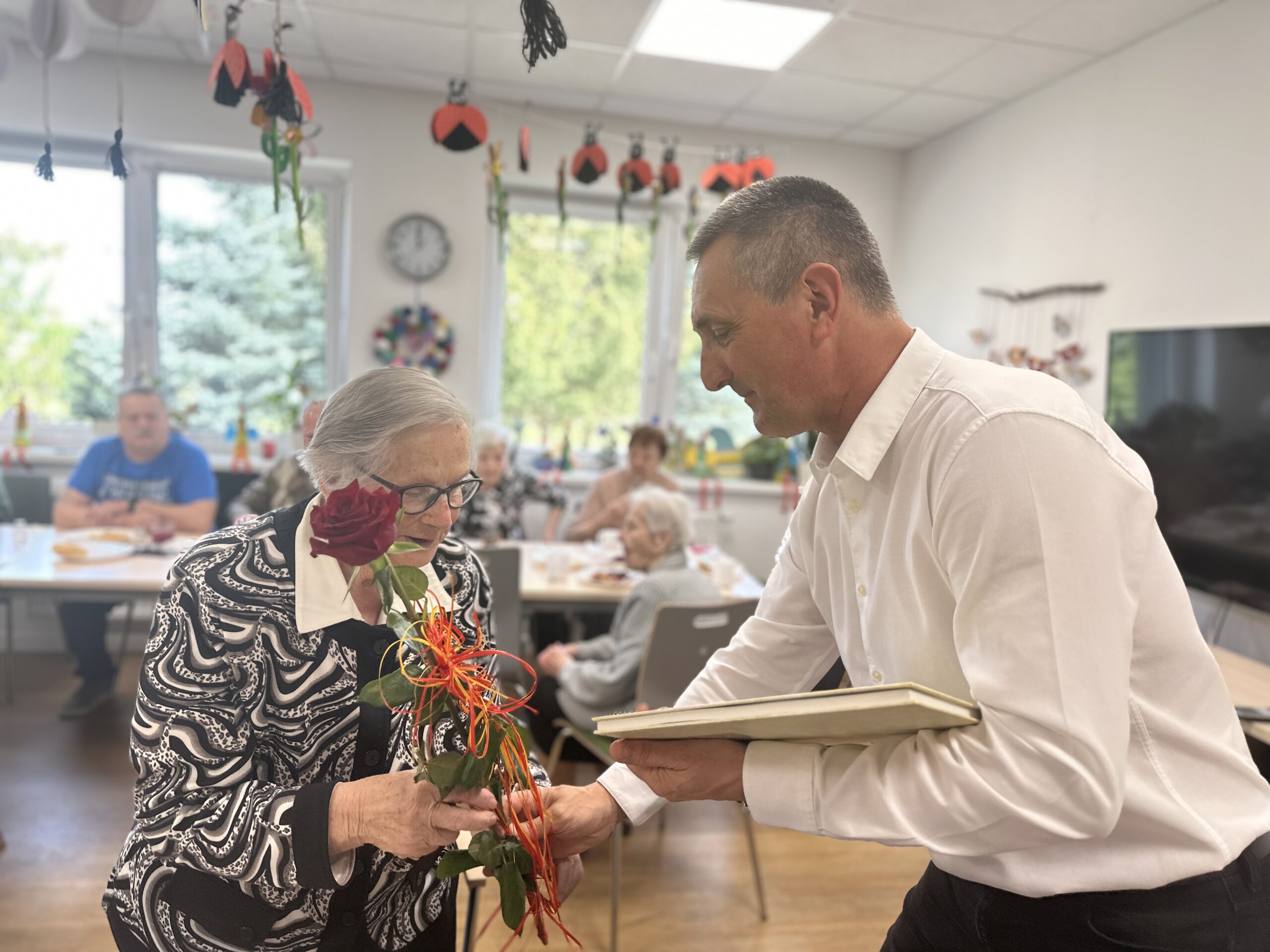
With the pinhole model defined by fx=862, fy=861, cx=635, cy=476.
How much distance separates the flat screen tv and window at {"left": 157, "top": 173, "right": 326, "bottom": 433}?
4081 mm

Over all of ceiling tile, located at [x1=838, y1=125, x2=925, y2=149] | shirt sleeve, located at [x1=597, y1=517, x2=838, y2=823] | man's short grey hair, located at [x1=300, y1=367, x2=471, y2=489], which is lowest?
shirt sleeve, located at [x1=597, y1=517, x2=838, y2=823]

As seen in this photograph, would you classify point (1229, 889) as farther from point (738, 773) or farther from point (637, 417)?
point (637, 417)

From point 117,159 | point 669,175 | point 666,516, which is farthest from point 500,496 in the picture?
point 117,159

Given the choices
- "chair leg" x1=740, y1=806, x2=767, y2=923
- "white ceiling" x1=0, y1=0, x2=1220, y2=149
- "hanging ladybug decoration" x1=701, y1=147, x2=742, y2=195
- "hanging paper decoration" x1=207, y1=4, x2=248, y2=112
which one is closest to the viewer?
"hanging paper decoration" x1=207, y1=4, x2=248, y2=112

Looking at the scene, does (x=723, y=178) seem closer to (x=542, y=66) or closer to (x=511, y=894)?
(x=542, y=66)

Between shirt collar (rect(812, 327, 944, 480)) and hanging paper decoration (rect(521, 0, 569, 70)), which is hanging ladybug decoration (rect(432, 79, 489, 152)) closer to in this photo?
hanging paper decoration (rect(521, 0, 569, 70))

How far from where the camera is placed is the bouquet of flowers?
71 centimetres

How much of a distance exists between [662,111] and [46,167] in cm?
415

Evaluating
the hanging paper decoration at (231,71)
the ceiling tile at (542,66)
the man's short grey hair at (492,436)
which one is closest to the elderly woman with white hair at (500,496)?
the man's short grey hair at (492,436)

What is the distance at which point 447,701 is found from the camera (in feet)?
2.93

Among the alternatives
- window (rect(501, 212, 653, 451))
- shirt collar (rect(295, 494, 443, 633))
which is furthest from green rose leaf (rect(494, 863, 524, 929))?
window (rect(501, 212, 653, 451))

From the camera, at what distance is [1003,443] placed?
85cm

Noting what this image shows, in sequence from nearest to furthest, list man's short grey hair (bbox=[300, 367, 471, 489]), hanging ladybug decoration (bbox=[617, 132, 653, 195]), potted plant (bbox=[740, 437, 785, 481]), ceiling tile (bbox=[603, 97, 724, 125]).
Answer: man's short grey hair (bbox=[300, 367, 471, 489]) < hanging ladybug decoration (bbox=[617, 132, 653, 195]) < ceiling tile (bbox=[603, 97, 724, 125]) < potted plant (bbox=[740, 437, 785, 481])

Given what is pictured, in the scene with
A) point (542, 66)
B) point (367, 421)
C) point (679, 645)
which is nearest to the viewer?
point (367, 421)
